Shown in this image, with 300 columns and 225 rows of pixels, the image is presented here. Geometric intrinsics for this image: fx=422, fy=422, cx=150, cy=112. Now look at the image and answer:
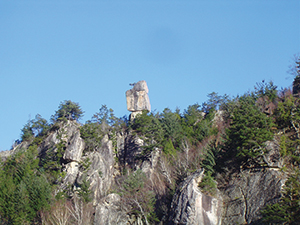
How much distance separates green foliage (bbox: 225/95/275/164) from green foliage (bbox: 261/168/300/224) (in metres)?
3.89

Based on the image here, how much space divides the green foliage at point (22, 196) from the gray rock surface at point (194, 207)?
1103 cm

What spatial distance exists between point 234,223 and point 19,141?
31368 mm

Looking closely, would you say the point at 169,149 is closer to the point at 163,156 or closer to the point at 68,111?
the point at 163,156

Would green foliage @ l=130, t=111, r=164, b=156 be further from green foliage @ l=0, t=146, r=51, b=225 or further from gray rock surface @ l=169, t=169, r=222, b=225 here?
gray rock surface @ l=169, t=169, r=222, b=225

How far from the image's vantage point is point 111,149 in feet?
134

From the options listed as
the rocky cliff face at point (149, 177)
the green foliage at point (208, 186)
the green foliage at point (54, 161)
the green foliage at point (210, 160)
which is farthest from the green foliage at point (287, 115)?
the green foliage at point (54, 161)

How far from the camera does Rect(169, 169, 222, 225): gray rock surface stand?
1003 inches

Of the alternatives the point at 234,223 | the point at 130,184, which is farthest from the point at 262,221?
the point at 130,184

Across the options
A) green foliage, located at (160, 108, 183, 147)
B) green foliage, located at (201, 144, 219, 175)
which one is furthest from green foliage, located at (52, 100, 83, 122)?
green foliage, located at (201, 144, 219, 175)

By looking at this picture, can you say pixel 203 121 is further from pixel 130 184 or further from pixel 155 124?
pixel 130 184

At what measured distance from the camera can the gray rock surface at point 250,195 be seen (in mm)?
25250

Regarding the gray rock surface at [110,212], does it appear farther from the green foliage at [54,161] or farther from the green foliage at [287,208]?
the green foliage at [287,208]

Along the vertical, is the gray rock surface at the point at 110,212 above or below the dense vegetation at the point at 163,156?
below

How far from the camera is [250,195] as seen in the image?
26.3 m
